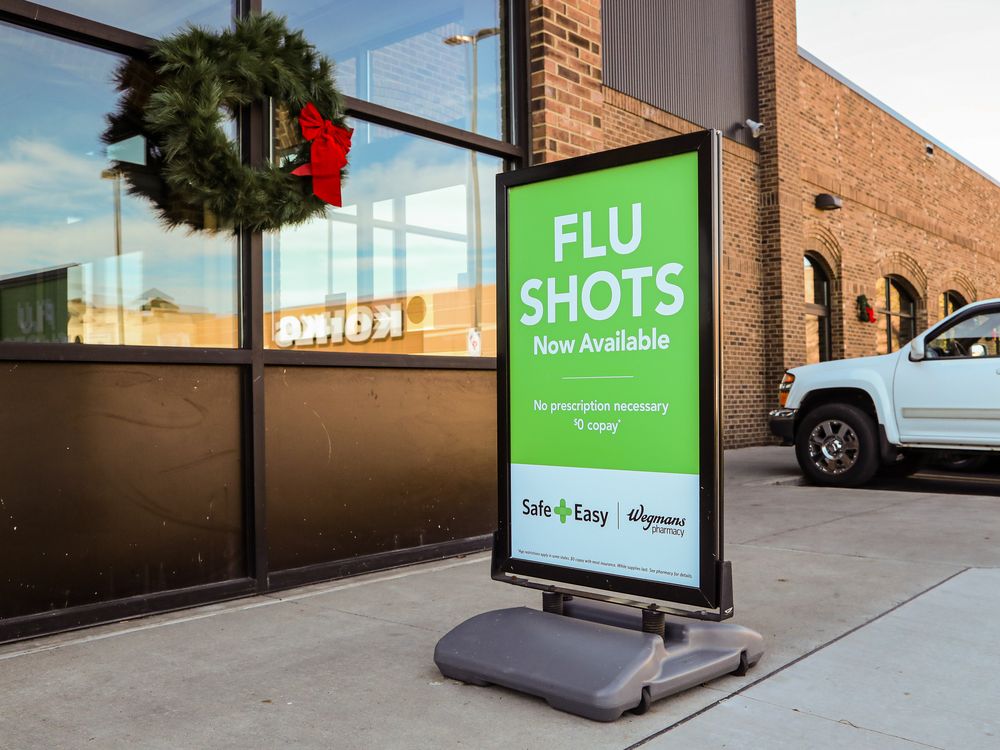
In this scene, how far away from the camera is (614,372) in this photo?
3.33 m

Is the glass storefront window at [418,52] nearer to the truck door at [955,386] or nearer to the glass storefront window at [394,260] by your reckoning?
the glass storefront window at [394,260]

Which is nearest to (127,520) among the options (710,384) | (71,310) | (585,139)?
(71,310)

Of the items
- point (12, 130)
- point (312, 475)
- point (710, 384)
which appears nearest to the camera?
point (710, 384)

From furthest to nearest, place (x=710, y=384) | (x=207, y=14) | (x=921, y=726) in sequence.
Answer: (x=207, y=14) → (x=710, y=384) → (x=921, y=726)

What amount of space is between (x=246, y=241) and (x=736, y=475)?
281 inches

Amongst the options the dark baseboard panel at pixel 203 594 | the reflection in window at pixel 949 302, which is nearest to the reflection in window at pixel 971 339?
the dark baseboard panel at pixel 203 594

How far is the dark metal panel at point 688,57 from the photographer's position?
11.9 m

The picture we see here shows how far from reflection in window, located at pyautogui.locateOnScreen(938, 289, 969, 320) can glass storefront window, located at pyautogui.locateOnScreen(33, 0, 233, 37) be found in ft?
65.0

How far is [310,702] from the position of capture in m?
3.11

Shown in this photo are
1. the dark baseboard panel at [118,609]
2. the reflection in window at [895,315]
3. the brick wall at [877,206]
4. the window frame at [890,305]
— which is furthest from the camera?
the window frame at [890,305]

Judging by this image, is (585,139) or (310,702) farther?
(585,139)

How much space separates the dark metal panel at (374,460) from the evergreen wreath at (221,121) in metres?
0.89

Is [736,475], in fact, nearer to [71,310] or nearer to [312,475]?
[312,475]

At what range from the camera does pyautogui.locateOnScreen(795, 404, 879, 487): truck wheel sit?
931cm
